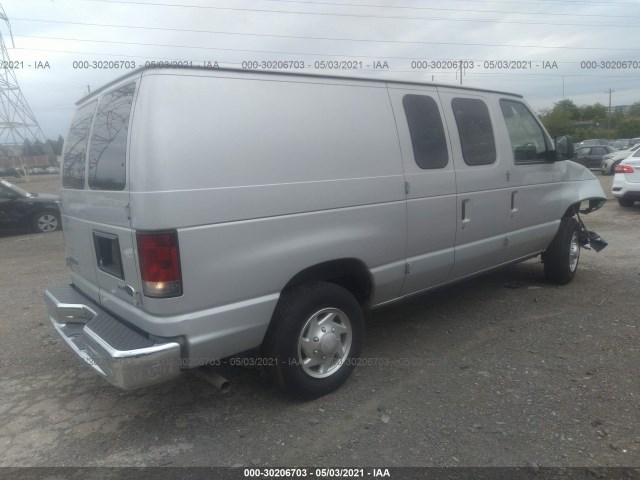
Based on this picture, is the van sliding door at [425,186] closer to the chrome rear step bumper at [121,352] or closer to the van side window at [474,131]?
the van side window at [474,131]

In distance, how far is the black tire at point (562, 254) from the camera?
5.70 metres

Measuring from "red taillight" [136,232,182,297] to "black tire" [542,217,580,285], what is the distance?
4.64 m

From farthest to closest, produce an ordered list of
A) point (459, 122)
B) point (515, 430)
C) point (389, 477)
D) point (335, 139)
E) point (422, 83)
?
point (459, 122), point (422, 83), point (335, 139), point (515, 430), point (389, 477)

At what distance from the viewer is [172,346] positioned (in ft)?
8.83

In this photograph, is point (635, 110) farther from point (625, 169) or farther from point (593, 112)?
point (625, 169)

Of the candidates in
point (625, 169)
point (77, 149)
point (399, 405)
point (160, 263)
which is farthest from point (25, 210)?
point (625, 169)

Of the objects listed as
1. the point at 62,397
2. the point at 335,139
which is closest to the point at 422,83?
the point at 335,139

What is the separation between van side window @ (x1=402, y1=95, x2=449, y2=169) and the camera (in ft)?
12.9

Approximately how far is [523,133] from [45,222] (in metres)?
11.3

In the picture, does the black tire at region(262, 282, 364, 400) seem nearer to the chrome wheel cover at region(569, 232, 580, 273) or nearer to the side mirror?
the side mirror

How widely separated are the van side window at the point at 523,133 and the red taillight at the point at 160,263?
362 centimetres

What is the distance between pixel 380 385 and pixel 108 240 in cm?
218

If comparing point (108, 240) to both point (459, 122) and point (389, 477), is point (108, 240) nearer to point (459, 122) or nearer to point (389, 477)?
point (389, 477)

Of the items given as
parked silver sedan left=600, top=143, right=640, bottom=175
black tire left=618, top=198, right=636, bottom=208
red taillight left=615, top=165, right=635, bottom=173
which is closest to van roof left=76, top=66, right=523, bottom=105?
red taillight left=615, top=165, right=635, bottom=173
